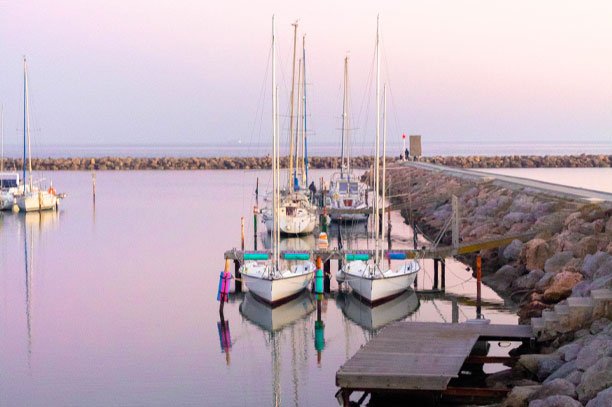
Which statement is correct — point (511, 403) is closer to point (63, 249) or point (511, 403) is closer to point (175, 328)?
point (175, 328)

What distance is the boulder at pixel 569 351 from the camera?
14.1m

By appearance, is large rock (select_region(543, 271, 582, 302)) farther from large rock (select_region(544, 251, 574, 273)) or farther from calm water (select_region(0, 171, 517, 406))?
large rock (select_region(544, 251, 574, 273))

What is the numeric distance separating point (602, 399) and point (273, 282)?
11783mm

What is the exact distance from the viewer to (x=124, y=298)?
25562 millimetres

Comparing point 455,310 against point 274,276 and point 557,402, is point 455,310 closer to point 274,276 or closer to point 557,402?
point 274,276

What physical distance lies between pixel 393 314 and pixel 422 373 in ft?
30.4

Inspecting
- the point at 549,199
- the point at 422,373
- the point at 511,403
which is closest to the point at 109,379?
the point at 422,373

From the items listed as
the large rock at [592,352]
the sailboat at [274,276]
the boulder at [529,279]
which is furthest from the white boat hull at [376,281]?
the large rock at [592,352]

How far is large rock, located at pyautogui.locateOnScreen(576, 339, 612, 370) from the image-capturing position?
13164 mm

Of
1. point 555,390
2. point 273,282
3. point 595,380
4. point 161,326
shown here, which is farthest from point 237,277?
point 595,380

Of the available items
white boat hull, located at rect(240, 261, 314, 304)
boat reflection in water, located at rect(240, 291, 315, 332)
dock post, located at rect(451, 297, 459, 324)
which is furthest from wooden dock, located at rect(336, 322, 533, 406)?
white boat hull, located at rect(240, 261, 314, 304)

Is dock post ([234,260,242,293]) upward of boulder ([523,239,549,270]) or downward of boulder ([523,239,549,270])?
downward

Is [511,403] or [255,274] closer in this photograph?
[511,403]

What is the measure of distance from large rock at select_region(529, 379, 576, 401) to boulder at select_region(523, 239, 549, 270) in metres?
11.5
